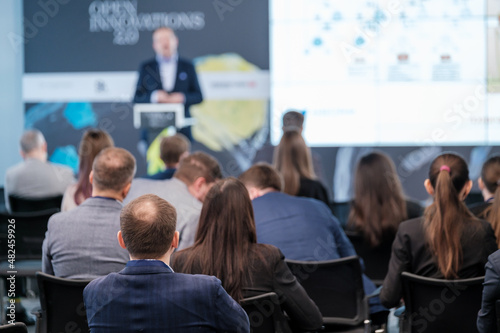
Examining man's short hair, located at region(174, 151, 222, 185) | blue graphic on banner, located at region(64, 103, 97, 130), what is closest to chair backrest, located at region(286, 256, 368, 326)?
man's short hair, located at region(174, 151, 222, 185)

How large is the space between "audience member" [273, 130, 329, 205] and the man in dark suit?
256 cm

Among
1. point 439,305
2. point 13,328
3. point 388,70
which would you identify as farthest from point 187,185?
point 388,70

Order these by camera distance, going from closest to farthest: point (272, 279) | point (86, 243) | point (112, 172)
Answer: point (272, 279), point (86, 243), point (112, 172)

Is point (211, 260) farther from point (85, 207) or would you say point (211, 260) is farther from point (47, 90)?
point (47, 90)

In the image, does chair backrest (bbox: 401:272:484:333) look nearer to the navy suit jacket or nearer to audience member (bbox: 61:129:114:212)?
the navy suit jacket

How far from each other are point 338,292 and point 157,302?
147cm

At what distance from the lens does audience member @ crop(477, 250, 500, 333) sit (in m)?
2.43

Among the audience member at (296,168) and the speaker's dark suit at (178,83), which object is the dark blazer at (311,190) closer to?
the audience member at (296,168)

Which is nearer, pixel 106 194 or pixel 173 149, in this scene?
pixel 106 194

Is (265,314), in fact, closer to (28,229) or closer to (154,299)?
(154,299)

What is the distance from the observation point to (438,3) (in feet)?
23.1

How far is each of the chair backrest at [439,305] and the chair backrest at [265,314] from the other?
58 centimetres

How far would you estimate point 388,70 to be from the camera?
283 inches

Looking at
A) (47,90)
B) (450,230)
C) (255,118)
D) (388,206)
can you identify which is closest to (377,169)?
(388,206)
